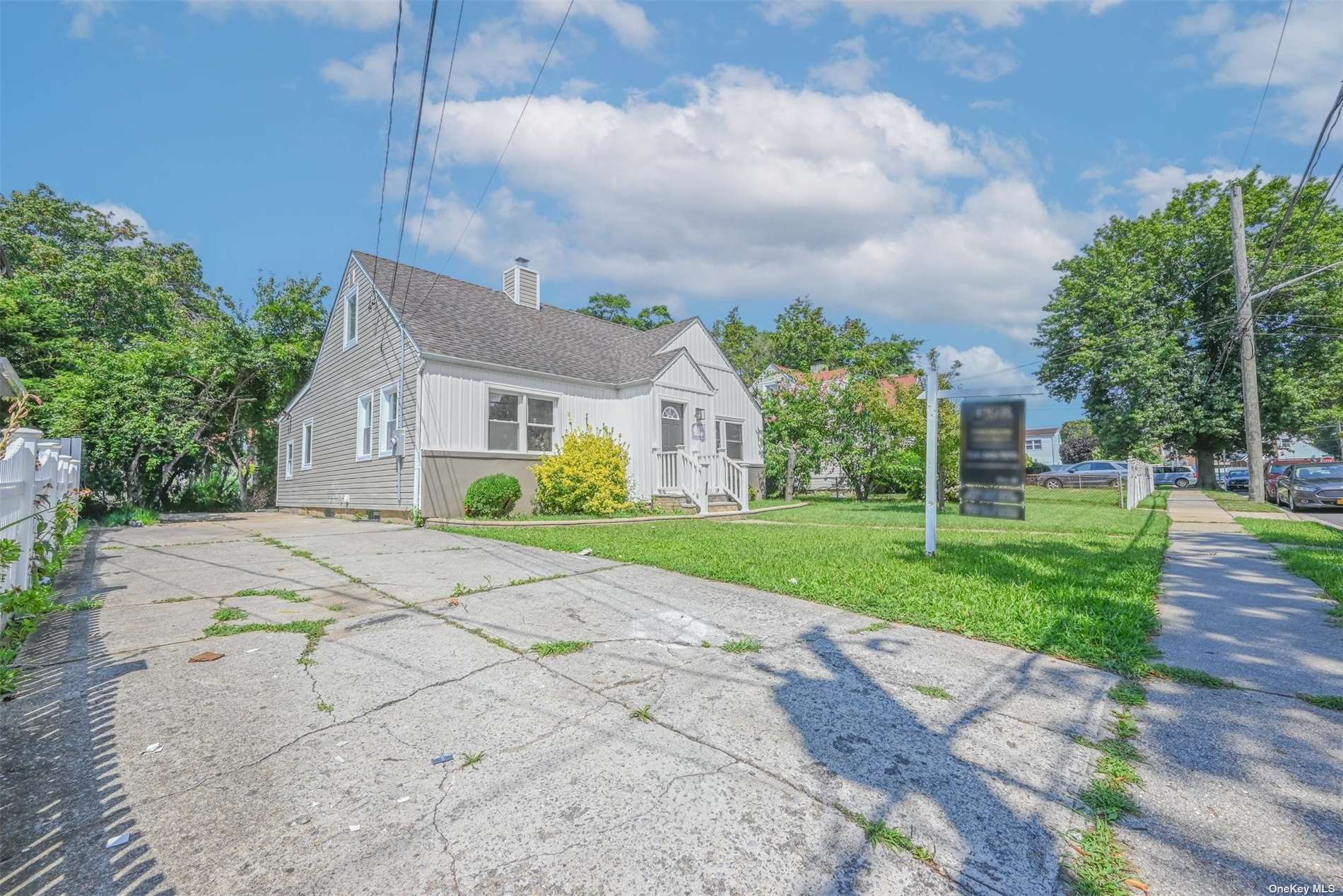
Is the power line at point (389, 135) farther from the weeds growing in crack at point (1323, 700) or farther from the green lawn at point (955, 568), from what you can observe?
the weeds growing in crack at point (1323, 700)

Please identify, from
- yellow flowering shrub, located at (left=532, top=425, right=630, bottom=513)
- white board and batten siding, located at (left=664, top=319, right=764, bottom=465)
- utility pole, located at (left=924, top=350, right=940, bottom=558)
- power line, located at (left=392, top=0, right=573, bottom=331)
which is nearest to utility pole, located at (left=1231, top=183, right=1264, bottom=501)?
white board and batten siding, located at (left=664, top=319, right=764, bottom=465)

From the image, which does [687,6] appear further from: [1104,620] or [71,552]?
[71,552]

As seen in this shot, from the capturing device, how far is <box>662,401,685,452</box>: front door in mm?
15391

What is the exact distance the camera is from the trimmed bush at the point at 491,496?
1208 cm

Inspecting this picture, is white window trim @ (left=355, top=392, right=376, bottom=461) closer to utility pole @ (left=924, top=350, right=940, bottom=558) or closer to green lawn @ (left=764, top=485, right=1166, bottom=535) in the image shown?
green lawn @ (left=764, top=485, right=1166, bottom=535)

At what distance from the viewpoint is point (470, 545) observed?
838 cm

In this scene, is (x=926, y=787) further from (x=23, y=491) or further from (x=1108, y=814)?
(x=23, y=491)

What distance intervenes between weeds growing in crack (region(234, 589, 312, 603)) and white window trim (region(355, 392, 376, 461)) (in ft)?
31.4

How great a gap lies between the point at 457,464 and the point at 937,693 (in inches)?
451

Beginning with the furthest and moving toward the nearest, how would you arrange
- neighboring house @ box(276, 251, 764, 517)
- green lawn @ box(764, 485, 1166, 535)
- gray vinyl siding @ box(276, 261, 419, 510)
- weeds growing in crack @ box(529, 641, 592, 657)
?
gray vinyl siding @ box(276, 261, 419, 510), neighboring house @ box(276, 251, 764, 517), green lawn @ box(764, 485, 1166, 535), weeds growing in crack @ box(529, 641, 592, 657)

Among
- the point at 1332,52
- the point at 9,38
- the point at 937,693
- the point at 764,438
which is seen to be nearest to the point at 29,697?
the point at 937,693

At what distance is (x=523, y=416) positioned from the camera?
1375cm

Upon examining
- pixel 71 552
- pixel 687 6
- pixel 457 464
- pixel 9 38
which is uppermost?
pixel 9 38

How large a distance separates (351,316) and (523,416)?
6370 mm
